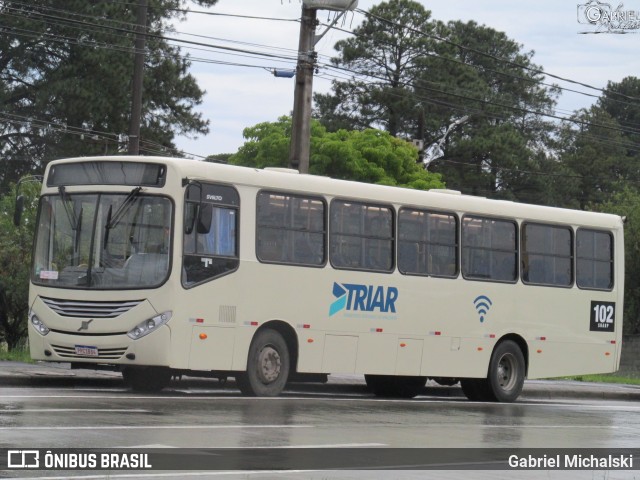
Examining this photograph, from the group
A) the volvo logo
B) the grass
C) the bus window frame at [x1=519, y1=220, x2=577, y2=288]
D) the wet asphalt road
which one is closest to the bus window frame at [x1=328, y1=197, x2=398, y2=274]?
the wet asphalt road

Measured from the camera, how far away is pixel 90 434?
485 inches

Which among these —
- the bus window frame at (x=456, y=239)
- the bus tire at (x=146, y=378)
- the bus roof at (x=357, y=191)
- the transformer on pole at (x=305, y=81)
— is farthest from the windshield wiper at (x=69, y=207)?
the transformer on pole at (x=305, y=81)

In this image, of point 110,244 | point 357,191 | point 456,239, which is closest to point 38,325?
point 110,244

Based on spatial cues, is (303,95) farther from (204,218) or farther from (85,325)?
(85,325)

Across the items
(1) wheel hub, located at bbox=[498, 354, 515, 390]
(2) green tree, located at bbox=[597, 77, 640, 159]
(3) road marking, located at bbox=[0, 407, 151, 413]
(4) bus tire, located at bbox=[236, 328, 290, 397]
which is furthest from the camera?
(2) green tree, located at bbox=[597, 77, 640, 159]

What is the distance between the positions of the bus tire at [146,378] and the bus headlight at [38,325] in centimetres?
149

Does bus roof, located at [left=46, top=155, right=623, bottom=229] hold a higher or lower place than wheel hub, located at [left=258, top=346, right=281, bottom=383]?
higher

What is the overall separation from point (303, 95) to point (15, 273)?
263 inches

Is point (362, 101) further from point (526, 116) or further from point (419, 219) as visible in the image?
point (419, 219)

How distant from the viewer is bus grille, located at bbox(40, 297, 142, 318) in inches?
738

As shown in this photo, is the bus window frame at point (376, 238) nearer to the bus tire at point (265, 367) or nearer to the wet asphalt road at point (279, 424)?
the bus tire at point (265, 367)

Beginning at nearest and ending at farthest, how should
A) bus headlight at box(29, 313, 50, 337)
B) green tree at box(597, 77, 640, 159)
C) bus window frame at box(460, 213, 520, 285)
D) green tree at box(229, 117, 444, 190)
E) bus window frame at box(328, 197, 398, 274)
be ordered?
1. bus headlight at box(29, 313, 50, 337)
2. bus window frame at box(328, 197, 398, 274)
3. bus window frame at box(460, 213, 520, 285)
4. green tree at box(229, 117, 444, 190)
5. green tree at box(597, 77, 640, 159)

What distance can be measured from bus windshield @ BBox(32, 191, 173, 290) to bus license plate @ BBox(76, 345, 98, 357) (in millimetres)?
832
